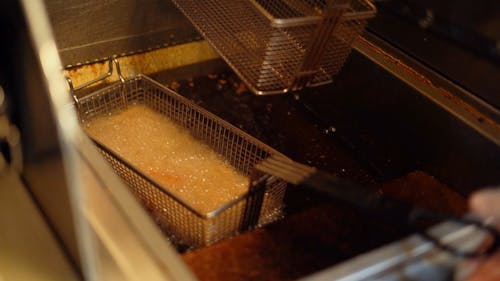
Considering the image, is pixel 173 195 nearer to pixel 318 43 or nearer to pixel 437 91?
pixel 318 43

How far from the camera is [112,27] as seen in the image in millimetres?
1369

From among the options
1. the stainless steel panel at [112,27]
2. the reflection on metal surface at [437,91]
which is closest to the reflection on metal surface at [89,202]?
the stainless steel panel at [112,27]

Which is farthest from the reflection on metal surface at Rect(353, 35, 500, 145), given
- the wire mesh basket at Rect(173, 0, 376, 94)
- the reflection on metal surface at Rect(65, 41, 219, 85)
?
the reflection on metal surface at Rect(65, 41, 219, 85)

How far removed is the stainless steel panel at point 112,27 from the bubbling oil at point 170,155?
7.8 inches

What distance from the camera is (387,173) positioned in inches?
51.9

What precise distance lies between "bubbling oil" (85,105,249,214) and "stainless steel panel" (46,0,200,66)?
198 mm

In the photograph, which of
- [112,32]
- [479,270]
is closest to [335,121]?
[112,32]

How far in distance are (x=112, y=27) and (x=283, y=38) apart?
1.82 ft

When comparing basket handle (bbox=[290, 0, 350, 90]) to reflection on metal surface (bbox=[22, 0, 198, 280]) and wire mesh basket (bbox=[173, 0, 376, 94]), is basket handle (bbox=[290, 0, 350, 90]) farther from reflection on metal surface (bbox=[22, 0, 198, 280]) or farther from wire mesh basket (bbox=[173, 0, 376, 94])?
reflection on metal surface (bbox=[22, 0, 198, 280])

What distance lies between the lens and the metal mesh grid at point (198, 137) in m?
1.01

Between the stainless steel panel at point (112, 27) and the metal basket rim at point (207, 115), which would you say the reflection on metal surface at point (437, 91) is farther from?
the stainless steel panel at point (112, 27)

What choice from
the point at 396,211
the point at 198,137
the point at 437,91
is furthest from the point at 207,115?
the point at 396,211

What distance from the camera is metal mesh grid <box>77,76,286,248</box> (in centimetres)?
101

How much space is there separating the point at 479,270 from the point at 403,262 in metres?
0.11
